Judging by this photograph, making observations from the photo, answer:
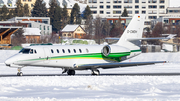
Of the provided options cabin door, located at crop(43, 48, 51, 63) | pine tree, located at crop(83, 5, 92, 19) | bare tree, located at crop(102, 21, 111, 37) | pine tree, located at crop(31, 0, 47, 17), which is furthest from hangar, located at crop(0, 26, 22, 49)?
pine tree, located at crop(83, 5, 92, 19)

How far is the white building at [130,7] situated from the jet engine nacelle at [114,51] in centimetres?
16355

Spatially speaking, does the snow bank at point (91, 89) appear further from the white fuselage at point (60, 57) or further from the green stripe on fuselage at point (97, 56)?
the green stripe on fuselage at point (97, 56)

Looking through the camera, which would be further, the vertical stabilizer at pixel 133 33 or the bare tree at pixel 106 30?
the bare tree at pixel 106 30

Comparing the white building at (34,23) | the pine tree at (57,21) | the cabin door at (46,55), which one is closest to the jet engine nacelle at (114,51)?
the cabin door at (46,55)

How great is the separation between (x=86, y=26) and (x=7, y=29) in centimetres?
8742

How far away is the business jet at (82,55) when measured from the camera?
86.4 feet

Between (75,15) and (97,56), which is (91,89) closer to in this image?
(97,56)

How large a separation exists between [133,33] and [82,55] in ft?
18.8

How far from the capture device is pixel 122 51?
97.8 ft

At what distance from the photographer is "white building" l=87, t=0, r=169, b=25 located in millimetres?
192500

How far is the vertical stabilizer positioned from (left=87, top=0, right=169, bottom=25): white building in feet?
530

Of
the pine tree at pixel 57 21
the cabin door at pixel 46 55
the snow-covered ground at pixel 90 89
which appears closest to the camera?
the snow-covered ground at pixel 90 89

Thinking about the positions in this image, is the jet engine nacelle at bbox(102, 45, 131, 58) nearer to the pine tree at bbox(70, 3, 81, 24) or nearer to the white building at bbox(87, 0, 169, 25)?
the pine tree at bbox(70, 3, 81, 24)

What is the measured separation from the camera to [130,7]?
193875 millimetres
